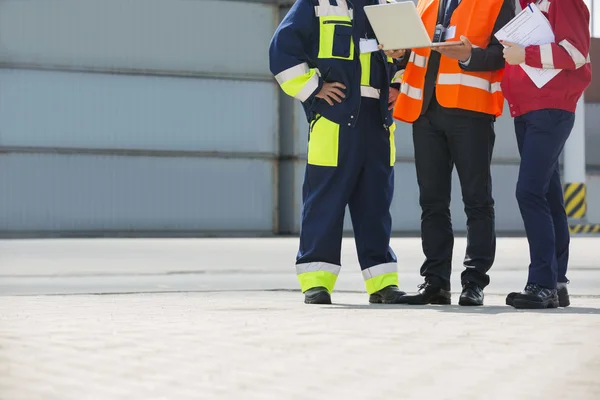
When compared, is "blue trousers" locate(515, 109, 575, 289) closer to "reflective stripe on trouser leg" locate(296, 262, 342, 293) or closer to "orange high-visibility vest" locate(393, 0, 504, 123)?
"orange high-visibility vest" locate(393, 0, 504, 123)

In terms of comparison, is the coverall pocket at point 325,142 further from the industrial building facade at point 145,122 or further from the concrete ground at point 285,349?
the industrial building facade at point 145,122

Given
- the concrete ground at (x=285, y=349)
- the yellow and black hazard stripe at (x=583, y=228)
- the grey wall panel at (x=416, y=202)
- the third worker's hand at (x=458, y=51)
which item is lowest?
the yellow and black hazard stripe at (x=583, y=228)

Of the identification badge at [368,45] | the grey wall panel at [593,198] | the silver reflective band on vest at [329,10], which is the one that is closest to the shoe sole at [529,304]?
the identification badge at [368,45]

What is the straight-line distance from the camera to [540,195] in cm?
466

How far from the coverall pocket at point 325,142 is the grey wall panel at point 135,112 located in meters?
14.3

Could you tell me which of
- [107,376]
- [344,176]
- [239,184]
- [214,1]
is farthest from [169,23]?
[107,376]

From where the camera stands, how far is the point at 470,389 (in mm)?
2436

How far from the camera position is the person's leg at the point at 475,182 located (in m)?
4.88

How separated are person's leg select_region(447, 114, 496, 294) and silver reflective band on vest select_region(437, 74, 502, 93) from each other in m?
0.14

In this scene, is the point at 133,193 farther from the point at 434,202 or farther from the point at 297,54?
the point at 434,202

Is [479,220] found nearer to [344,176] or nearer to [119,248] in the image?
[344,176]

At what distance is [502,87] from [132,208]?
48.7 ft

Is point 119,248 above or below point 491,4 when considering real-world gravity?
below

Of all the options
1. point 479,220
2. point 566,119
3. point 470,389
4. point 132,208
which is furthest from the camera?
point 132,208
